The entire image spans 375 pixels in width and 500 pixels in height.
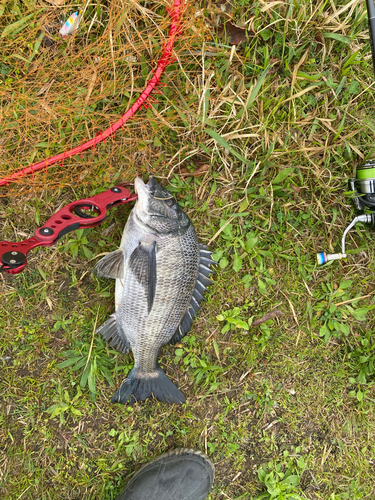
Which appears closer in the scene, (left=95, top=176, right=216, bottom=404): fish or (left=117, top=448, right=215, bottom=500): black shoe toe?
(left=95, top=176, right=216, bottom=404): fish

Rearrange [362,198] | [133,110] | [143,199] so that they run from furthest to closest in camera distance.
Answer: [362,198] → [133,110] → [143,199]

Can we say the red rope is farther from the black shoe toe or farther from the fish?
the black shoe toe

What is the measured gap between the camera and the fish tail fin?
275 centimetres

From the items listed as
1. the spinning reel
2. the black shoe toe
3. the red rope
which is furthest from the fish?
the spinning reel

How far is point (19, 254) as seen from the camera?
2.11 m

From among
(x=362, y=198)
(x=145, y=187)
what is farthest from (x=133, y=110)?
(x=362, y=198)

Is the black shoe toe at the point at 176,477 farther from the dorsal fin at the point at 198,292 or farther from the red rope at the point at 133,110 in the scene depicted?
the red rope at the point at 133,110

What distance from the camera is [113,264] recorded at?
100 inches

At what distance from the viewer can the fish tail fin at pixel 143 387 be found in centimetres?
275

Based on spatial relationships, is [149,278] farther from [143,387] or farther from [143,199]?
[143,387]

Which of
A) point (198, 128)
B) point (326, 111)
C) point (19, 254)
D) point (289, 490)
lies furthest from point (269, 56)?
point (289, 490)

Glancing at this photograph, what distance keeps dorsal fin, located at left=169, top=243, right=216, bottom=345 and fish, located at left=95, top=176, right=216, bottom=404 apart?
41 mm

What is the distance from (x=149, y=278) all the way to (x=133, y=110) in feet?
4.42

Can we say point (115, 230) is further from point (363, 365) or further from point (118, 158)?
point (363, 365)
